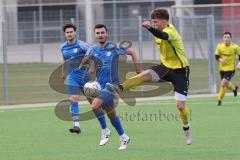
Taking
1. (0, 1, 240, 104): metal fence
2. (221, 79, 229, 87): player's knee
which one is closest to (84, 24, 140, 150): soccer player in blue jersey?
(221, 79, 229, 87): player's knee

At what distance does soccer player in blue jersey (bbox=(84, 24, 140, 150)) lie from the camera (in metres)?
13.8

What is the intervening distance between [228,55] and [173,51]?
9932 millimetres

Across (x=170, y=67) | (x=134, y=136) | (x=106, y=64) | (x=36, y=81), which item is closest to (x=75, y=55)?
(x=134, y=136)

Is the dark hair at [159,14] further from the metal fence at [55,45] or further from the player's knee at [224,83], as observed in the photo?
the metal fence at [55,45]

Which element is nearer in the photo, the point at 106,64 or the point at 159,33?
the point at 159,33

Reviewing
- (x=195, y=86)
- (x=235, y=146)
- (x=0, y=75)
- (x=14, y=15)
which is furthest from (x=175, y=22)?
(x=14, y=15)

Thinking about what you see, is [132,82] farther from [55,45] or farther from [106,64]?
[55,45]

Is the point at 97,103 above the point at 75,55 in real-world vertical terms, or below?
below

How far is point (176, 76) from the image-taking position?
13.7 m

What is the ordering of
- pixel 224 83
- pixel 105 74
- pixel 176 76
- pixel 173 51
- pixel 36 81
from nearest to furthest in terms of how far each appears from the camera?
1. pixel 173 51
2. pixel 176 76
3. pixel 105 74
4. pixel 224 83
5. pixel 36 81

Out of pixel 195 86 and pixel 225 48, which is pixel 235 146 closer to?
pixel 225 48

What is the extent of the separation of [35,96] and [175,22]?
5.37 metres

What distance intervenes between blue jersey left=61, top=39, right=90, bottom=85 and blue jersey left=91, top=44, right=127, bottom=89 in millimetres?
2356

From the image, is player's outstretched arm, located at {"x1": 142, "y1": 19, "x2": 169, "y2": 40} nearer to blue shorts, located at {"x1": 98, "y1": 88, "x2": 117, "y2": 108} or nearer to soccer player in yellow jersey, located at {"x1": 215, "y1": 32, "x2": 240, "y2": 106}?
blue shorts, located at {"x1": 98, "y1": 88, "x2": 117, "y2": 108}
